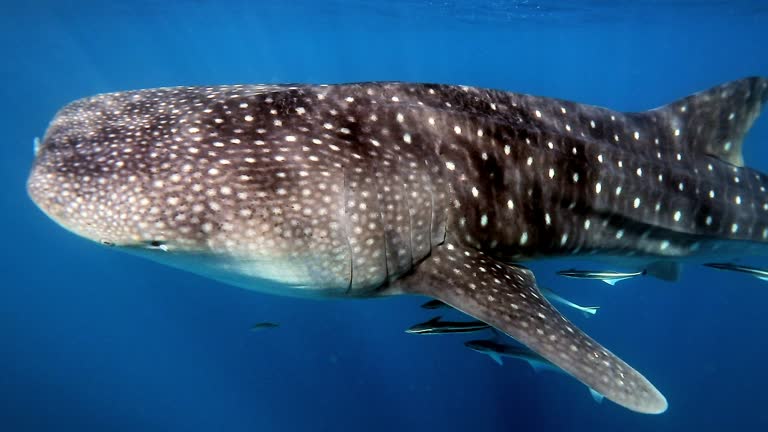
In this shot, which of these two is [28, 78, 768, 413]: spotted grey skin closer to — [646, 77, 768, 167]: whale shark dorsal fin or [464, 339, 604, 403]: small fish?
[646, 77, 768, 167]: whale shark dorsal fin

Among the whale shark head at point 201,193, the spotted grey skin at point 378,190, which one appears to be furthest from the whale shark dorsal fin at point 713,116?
the whale shark head at point 201,193

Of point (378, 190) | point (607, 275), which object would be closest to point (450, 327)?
point (378, 190)

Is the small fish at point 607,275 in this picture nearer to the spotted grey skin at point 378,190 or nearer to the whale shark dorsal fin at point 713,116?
the spotted grey skin at point 378,190

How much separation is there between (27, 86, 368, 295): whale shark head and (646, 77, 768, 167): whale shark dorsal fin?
3.67m

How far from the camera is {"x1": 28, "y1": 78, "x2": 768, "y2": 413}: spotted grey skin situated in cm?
298

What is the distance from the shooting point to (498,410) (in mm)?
14305

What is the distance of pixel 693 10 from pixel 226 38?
1530 inches

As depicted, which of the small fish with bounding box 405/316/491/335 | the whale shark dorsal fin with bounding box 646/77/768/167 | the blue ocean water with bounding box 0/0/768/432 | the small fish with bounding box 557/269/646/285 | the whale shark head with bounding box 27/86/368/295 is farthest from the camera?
the blue ocean water with bounding box 0/0/768/432

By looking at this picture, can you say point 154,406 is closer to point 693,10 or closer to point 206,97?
point 206,97

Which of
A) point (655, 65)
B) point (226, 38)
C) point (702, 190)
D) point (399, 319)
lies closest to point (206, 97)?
point (702, 190)

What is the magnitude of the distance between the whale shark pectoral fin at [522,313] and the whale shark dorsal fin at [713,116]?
252cm

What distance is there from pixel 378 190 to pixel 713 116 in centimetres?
390

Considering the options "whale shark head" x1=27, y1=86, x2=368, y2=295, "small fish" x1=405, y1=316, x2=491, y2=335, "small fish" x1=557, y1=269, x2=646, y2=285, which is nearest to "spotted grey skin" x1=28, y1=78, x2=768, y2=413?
"whale shark head" x1=27, y1=86, x2=368, y2=295

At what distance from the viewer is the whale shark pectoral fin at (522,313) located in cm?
300
